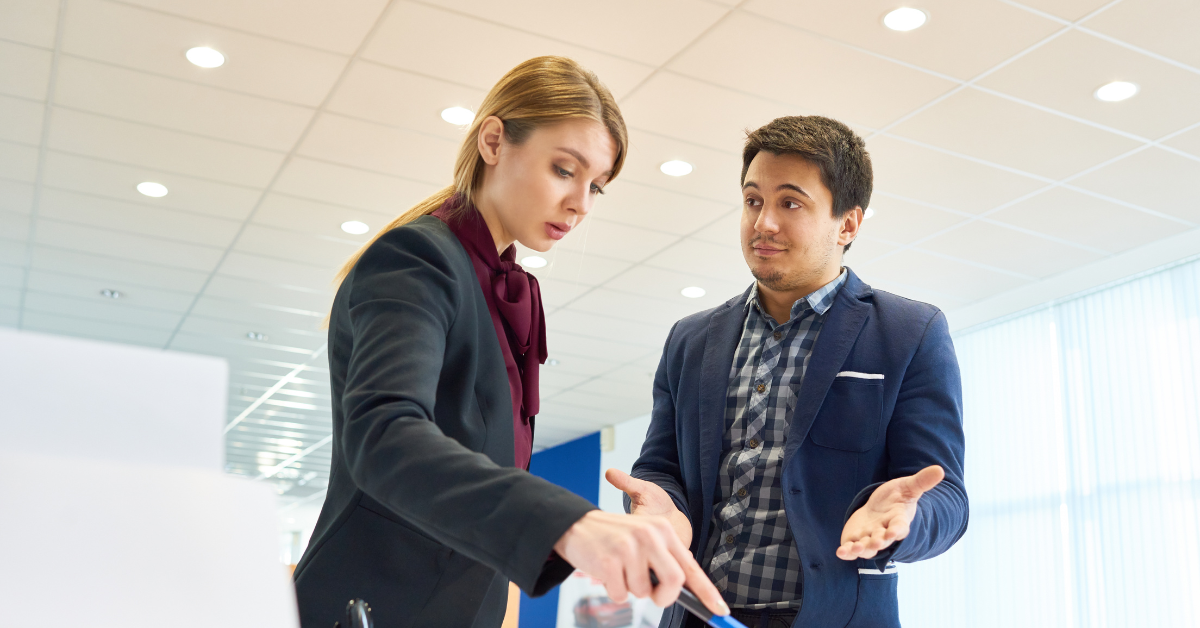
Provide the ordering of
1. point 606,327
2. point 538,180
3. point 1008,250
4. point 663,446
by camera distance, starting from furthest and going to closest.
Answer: point 606,327, point 1008,250, point 663,446, point 538,180

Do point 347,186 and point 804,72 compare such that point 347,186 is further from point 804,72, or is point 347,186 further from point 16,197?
point 804,72

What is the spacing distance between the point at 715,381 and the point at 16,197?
5808mm

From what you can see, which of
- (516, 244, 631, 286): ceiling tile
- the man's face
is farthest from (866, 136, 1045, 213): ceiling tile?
the man's face

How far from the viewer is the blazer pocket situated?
158cm

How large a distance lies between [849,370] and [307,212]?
515cm

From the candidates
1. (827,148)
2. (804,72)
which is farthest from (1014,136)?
(827,148)

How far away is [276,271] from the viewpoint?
7309 mm

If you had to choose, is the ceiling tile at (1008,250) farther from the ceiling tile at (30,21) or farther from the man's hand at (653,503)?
the man's hand at (653,503)

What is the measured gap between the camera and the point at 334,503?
109 centimetres

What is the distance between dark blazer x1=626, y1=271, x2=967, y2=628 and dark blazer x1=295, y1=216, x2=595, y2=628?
1.83 ft

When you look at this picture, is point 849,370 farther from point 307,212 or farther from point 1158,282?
point 1158,282

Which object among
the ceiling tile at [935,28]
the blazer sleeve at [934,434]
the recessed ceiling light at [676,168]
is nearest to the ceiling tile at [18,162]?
the recessed ceiling light at [676,168]

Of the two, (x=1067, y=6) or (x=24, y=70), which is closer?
(x=1067, y=6)

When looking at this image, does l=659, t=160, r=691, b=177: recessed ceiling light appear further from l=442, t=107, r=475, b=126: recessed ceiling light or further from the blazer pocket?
the blazer pocket
